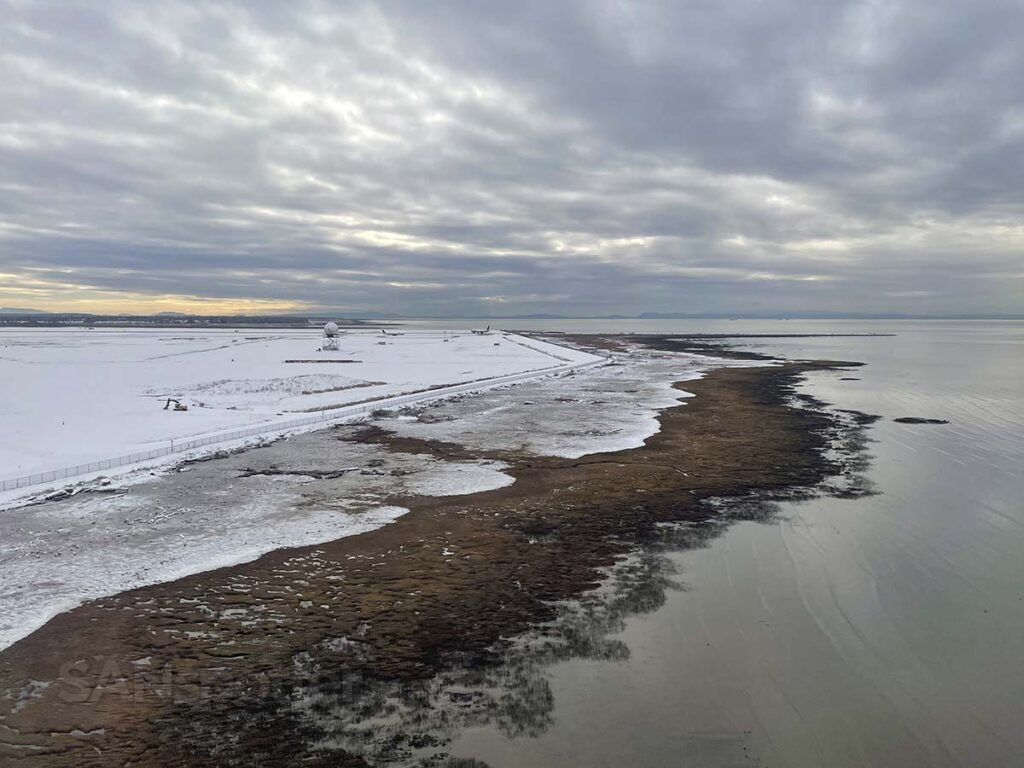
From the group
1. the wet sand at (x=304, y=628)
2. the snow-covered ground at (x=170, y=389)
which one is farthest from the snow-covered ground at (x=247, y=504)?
the snow-covered ground at (x=170, y=389)

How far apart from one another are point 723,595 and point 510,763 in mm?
4457

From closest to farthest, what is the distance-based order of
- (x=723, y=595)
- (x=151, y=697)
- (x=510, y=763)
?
(x=510, y=763) < (x=151, y=697) < (x=723, y=595)

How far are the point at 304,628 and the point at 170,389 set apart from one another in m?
25.6

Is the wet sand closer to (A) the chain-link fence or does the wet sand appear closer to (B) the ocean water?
(B) the ocean water

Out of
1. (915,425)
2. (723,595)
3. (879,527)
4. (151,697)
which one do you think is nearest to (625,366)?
(915,425)

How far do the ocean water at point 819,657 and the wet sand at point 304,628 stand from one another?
126cm

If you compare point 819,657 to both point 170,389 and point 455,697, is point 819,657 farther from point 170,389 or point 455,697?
point 170,389

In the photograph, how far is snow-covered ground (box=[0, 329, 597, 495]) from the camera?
17922 mm

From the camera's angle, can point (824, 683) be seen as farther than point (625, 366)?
No

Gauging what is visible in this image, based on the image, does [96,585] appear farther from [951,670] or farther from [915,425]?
[915,425]

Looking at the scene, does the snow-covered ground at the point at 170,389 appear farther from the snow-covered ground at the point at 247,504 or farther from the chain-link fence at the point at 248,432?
the snow-covered ground at the point at 247,504

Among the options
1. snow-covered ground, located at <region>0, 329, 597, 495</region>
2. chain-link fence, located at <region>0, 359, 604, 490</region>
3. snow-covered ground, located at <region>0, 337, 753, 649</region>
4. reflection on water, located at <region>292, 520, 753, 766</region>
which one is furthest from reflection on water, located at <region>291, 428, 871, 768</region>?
snow-covered ground, located at <region>0, 329, 597, 495</region>

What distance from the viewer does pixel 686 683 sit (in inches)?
269

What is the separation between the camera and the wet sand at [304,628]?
586cm
